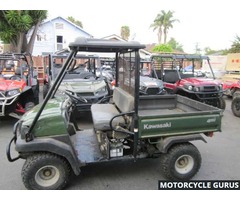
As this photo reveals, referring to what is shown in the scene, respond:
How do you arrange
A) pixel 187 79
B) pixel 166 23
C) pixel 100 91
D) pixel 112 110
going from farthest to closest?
1. pixel 166 23
2. pixel 187 79
3. pixel 100 91
4. pixel 112 110

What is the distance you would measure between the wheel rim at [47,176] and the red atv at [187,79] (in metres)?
5.31

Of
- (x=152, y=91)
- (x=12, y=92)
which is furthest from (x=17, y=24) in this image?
(x=152, y=91)

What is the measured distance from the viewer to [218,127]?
352cm

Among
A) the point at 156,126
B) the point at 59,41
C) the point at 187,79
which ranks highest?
the point at 59,41

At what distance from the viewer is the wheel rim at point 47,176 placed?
3104 millimetres

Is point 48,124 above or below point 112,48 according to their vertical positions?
below

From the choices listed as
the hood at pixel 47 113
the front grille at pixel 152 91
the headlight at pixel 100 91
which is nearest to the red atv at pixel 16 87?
the headlight at pixel 100 91

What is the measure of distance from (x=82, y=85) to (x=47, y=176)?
3571 millimetres

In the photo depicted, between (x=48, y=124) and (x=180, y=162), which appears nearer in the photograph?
(x=48, y=124)

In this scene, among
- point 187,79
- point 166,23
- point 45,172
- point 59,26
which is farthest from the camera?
point 166,23

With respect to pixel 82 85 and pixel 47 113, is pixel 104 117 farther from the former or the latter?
pixel 82 85

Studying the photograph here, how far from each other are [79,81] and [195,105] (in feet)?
12.2

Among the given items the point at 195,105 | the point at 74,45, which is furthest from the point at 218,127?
the point at 74,45

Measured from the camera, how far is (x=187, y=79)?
26.3ft
